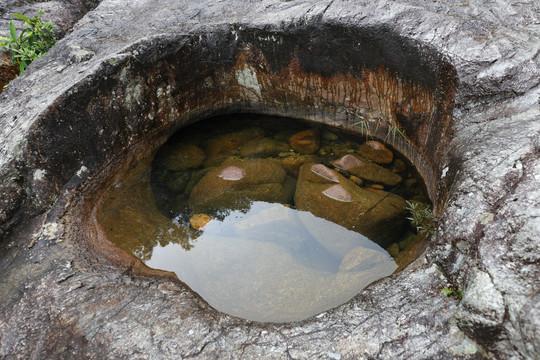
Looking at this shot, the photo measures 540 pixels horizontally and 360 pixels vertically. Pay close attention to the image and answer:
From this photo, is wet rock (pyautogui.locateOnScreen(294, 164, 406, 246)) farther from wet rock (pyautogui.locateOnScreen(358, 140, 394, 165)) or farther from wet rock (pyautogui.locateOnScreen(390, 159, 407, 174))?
wet rock (pyautogui.locateOnScreen(358, 140, 394, 165))

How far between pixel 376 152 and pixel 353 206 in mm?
946

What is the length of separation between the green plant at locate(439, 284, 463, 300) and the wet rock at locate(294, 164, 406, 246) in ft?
3.64

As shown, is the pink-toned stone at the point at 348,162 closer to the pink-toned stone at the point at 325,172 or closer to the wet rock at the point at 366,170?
the wet rock at the point at 366,170

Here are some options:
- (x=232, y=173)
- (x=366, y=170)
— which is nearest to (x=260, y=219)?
(x=232, y=173)

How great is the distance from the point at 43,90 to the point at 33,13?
3183 millimetres

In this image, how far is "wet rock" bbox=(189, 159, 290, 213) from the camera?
3727mm

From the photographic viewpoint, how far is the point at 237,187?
12.7 feet

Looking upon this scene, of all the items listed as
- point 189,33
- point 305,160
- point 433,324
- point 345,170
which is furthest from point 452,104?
point 189,33

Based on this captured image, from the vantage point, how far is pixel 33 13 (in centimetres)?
575

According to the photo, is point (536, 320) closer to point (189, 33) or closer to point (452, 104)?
point (452, 104)

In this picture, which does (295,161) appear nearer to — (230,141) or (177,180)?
(230,141)

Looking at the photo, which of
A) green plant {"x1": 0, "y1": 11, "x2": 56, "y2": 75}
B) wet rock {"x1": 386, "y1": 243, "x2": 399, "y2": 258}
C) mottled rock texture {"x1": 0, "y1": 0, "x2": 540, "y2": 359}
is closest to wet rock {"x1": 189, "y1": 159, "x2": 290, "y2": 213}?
mottled rock texture {"x1": 0, "y1": 0, "x2": 540, "y2": 359}

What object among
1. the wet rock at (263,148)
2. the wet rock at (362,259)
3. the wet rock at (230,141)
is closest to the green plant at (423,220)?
the wet rock at (362,259)

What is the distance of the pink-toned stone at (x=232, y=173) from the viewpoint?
392 centimetres
